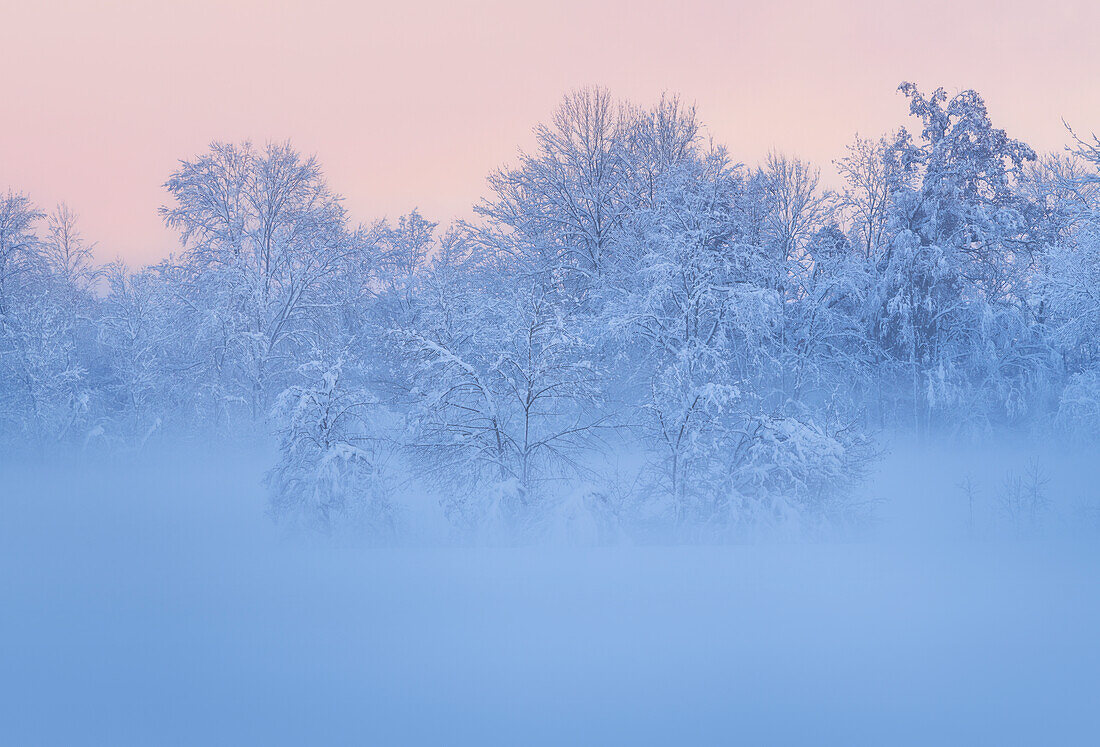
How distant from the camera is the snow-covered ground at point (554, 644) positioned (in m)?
6.12

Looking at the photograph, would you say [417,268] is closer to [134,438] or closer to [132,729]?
[134,438]

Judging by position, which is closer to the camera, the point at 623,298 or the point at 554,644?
the point at 554,644

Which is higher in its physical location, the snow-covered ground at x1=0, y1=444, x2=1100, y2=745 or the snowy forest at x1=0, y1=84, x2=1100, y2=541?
the snowy forest at x1=0, y1=84, x2=1100, y2=541

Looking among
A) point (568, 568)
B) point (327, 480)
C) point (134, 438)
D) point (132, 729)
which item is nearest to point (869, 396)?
point (568, 568)

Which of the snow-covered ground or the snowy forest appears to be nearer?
the snow-covered ground

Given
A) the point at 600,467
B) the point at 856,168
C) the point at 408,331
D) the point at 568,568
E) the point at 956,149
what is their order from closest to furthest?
the point at 568,568, the point at 408,331, the point at 600,467, the point at 956,149, the point at 856,168

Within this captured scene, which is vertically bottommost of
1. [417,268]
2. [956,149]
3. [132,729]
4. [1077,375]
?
[132,729]

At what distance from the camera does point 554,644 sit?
7613 mm

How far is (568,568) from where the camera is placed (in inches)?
392

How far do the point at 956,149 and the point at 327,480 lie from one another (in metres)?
19.2

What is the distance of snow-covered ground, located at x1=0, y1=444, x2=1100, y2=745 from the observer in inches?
241

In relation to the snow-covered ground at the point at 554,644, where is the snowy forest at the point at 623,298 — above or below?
above

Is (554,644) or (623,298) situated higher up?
(623,298)

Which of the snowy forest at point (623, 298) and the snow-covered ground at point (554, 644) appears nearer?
the snow-covered ground at point (554, 644)
